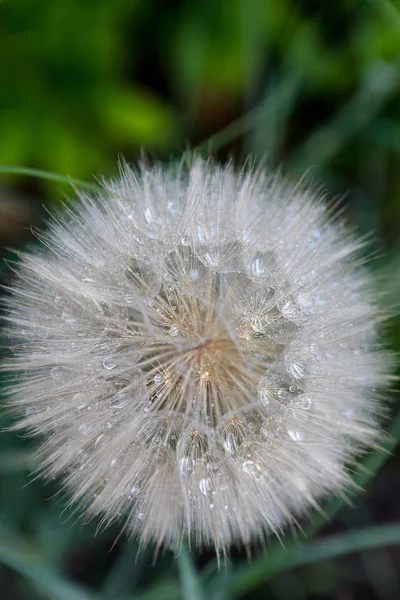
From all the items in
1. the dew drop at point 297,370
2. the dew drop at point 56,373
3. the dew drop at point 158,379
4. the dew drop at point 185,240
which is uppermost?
the dew drop at point 185,240

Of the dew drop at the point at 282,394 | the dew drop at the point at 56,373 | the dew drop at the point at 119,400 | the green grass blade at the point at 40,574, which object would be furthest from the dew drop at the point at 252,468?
the green grass blade at the point at 40,574

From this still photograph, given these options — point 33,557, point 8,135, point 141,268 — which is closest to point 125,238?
point 141,268

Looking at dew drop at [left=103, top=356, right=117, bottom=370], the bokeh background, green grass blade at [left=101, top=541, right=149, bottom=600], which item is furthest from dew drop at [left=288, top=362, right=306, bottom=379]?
green grass blade at [left=101, top=541, right=149, bottom=600]

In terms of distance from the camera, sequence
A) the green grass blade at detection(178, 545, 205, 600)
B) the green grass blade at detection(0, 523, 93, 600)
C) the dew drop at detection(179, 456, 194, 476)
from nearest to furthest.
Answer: the dew drop at detection(179, 456, 194, 476) < the green grass blade at detection(178, 545, 205, 600) < the green grass blade at detection(0, 523, 93, 600)

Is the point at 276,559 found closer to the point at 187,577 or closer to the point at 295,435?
the point at 187,577

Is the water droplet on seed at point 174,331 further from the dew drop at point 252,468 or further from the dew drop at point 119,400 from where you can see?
the dew drop at point 252,468

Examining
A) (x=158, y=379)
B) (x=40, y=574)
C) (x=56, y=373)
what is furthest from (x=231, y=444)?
(x=40, y=574)

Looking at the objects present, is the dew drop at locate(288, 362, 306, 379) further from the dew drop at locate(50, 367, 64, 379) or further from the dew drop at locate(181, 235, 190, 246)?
the dew drop at locate(50, 367, 64, 379)
